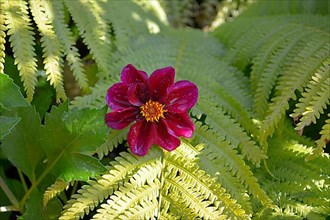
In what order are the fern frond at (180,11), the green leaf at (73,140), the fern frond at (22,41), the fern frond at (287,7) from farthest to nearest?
the fern frond at (180,11), the fern frond at (287,7), the fern frond at (22,41), the green leaf at (73,140)

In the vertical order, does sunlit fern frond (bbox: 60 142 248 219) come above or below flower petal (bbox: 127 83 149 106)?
below

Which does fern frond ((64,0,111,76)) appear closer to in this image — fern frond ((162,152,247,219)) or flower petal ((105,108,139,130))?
flower petal ((105,108,139,130))

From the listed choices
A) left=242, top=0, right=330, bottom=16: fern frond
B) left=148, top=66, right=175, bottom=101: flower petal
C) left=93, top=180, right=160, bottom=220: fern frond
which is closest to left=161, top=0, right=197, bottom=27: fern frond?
left=242, top=0, right=330, bottom=16: fern frond

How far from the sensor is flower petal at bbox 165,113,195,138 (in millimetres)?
1119

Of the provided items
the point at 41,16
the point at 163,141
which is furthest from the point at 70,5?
the point at 163,141

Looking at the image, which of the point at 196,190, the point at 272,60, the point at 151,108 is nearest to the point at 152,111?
the point at 151,108

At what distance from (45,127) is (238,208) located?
1.55 feet

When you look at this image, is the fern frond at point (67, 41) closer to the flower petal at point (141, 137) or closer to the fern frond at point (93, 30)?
the fern frond at point (93, 30)

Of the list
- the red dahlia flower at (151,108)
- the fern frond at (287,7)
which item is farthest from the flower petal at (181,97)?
the fern frond at (287,7)

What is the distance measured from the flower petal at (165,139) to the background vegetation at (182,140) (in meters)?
0.02

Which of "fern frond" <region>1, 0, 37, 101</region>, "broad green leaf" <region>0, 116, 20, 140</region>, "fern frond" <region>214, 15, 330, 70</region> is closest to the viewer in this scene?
"broad green leaf" <region>0, 116, 20, 140</region>

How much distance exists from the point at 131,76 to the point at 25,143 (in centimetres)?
31

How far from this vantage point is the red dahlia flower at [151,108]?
110cm

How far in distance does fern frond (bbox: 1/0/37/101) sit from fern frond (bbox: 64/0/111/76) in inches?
7.1
